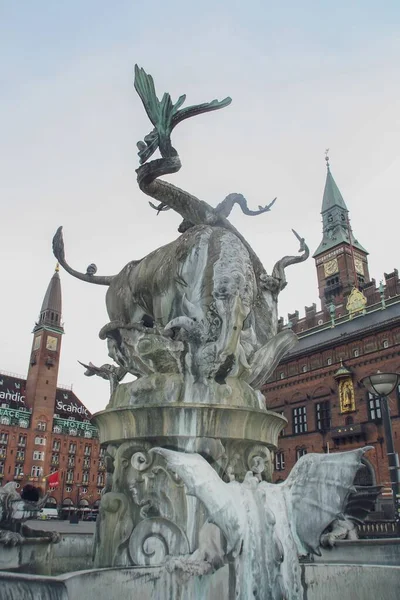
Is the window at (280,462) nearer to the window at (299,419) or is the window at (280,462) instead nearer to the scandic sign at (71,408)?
the window at (299,419)

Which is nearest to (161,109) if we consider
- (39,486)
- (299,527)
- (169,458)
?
(169,458)

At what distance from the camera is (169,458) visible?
10.1 ft

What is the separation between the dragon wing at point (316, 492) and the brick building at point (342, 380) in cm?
3216

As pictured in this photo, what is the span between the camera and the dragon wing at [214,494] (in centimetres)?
294

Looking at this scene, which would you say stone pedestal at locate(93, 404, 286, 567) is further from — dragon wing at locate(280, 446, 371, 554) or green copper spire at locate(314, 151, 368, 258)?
green copper spire at locate(314, 151, 368, 258)

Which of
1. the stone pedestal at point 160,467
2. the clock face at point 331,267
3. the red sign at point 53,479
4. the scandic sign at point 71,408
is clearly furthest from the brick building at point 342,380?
the scandic sign at point 71,408

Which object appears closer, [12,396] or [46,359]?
[12,396]

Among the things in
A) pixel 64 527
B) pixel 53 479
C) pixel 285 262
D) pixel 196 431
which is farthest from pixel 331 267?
pixel 196 431

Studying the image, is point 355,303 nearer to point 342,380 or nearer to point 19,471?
point 342,380

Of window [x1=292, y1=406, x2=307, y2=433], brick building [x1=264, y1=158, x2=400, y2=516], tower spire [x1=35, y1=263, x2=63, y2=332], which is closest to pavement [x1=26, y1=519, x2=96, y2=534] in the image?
brick building [x1=264, y1=158, x2=400, y2=516]

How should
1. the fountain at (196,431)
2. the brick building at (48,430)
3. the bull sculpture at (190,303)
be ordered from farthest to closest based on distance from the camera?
the brick building at (48,430)
the bull sculpture at (190,303)
the fountain at (196,431)

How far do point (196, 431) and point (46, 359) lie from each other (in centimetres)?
8844

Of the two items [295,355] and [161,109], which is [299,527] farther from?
Answer: [295,355]

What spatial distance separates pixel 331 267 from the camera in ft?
231
